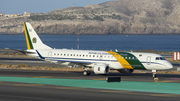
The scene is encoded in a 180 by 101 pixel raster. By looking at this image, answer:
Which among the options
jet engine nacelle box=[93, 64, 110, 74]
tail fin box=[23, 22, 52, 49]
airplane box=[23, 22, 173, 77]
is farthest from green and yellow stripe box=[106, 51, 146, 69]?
tail fin box=[23, 22, 52, 49]

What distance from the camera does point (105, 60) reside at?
44281 millimetres

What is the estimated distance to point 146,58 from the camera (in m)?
43.0

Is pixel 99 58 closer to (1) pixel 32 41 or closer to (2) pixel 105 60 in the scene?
(2) pixel 105 60

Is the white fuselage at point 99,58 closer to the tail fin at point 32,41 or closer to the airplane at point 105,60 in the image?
the airplane at point 105,60

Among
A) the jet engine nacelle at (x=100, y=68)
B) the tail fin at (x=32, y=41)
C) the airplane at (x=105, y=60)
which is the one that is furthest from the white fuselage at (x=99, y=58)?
the tail fin at (x=32, y=41)

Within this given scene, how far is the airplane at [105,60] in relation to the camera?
42.6m

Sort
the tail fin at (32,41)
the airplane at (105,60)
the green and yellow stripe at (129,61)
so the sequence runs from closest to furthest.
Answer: the airplane at (105,60)
the green and yellow stripe at (129,61)
the tail fin at (32,41)

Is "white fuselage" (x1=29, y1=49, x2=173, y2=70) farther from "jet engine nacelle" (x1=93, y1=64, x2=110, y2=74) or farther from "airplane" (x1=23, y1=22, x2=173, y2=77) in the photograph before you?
"jet engine nacelle" (x1=93, y1=64, x2=110, y2=74)

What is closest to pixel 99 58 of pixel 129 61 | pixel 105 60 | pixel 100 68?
pixel 105 60

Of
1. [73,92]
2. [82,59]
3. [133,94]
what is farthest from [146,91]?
[82,59]

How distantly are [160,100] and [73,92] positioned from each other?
835cm

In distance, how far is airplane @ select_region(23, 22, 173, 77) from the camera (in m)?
42.6

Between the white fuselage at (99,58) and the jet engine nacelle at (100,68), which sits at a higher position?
the white fuselage at (99,58)

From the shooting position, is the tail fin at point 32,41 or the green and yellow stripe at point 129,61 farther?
the tail fin at point 32,41
